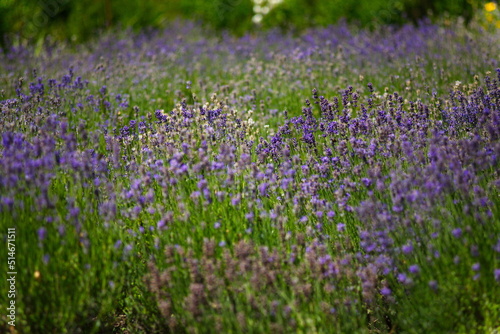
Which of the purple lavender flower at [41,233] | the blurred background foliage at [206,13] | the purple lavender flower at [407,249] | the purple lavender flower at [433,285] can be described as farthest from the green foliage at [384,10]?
the purple lavender flower at [41,233]

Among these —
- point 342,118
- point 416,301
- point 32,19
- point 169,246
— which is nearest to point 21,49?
point 32,19

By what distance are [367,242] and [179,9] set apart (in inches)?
415

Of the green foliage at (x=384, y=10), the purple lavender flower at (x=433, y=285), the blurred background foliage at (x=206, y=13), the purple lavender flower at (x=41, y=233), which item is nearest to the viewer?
the purple lavender flower at (x=433, y=285)

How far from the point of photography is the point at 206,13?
11.7m

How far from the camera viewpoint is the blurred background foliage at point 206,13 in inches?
386

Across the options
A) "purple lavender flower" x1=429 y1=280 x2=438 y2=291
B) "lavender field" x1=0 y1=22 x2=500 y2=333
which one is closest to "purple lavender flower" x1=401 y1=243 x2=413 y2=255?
"lavender field" x1=0 y1=22 x2=500 y2=333

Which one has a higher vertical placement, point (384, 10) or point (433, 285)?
point (433, 285)

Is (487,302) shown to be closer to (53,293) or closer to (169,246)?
(169,246)

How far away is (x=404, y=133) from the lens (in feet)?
11.9

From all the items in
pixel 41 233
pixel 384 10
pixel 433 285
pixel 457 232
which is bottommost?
pixel 384 10

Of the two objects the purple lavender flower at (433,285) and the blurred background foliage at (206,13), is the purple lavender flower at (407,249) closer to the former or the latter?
the purple lavender flower at (433,285)

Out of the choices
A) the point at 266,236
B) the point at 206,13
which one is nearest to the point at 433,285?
the point at 266,236

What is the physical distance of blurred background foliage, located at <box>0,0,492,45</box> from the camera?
9.80 m

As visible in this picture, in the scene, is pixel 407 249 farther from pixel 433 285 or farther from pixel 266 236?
pixel 266 236
